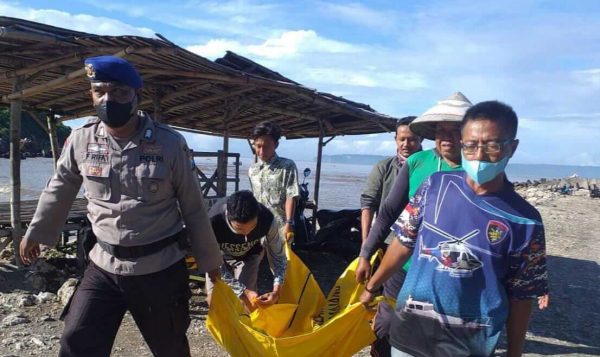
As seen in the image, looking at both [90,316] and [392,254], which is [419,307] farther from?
[90,316]

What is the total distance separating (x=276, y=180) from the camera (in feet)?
15.9

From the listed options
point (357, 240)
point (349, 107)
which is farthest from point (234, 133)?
point (357, 240)

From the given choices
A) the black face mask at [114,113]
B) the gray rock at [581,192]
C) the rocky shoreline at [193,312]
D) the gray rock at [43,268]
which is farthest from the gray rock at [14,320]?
the gray rock at [581,192]

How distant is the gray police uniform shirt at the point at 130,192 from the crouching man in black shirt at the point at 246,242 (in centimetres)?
66

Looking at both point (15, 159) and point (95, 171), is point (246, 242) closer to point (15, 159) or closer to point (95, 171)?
point (95, 171)

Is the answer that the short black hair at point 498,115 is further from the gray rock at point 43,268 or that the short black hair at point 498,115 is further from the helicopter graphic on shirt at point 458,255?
the gray rock at point 43,268

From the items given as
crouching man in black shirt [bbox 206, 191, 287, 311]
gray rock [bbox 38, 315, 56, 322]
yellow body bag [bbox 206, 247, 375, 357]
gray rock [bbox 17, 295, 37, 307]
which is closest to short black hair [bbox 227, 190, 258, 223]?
crouching man in black shirt [bbox 206, 191, 287, 311]

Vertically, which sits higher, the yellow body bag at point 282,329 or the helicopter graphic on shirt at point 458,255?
the helicopter graphic on shirt at point 458,255

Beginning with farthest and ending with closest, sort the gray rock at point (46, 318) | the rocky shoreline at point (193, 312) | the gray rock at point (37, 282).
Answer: the gray rock at point (37, 282) → the gray rock at point (46, 318) → the rocky shoreline at point (193, 312)

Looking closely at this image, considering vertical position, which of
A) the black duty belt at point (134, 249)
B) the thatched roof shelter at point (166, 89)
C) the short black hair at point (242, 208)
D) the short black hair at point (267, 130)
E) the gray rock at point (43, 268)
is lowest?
the gray rock at point (43, 268)

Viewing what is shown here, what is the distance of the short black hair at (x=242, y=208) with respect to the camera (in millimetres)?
3320

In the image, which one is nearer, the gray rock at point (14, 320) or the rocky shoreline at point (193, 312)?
the rocky shoreline at point (193, 312)

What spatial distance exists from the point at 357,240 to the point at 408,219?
5.17 meters

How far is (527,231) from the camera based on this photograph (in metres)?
1.88
